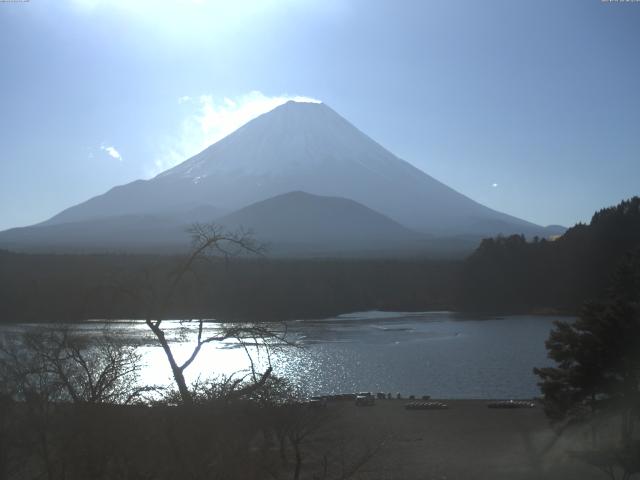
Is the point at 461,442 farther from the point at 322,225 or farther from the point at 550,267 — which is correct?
the point at 322,225

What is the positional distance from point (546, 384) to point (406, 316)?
27.9 m

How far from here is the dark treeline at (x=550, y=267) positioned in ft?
126

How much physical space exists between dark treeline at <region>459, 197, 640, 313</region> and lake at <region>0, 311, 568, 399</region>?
8.84 m

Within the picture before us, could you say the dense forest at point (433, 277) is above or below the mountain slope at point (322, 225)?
below

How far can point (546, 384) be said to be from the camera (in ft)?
30.4

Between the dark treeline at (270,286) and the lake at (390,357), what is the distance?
67.1 inches

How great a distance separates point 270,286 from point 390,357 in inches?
674

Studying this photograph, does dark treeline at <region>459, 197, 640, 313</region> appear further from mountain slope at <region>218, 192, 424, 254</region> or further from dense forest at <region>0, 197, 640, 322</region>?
mountain slope at <region>218, 192, 424, 254</region>

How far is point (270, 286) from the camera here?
37.4m

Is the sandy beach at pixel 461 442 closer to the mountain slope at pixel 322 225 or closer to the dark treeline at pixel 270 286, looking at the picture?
the dark treeline at pixel 270 286

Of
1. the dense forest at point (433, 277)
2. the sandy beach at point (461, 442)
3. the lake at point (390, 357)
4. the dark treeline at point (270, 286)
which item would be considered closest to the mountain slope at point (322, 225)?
the dark treeline at point (270, 286)

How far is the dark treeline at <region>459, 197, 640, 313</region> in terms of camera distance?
38.3 meters

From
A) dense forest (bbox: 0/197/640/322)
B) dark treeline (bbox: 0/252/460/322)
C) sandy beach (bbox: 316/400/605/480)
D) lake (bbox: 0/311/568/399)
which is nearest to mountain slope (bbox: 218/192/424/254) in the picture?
dark treeline (bbox: 0/252/460/322)

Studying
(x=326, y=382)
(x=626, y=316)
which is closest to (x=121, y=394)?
(x=626, y=316)
